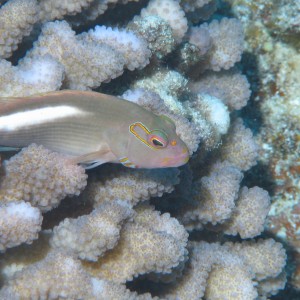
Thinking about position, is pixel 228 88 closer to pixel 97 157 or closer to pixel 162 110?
pixel 162 110

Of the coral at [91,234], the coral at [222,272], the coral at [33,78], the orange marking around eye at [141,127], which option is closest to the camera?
the coral at [91,234]

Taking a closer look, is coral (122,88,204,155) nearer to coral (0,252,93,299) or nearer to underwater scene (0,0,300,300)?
underwater scene (0,0,300,300)

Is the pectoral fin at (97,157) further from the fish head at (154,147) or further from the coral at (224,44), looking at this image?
the coral at (224,44)

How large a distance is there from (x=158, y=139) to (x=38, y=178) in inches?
35.4

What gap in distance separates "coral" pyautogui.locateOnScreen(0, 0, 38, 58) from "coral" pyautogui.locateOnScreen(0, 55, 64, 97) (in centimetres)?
34

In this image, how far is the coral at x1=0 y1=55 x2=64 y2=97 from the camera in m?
3.31

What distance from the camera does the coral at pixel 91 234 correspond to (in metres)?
2.90

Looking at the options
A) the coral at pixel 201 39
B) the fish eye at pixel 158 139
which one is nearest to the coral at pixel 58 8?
the coral at pixel 201 39

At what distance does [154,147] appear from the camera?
118 inches

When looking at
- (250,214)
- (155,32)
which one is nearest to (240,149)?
(250,214)

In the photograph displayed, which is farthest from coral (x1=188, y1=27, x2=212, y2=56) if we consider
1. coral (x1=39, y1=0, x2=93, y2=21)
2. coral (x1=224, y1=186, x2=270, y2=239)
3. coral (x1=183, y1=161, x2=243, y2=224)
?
coral (x1=224, y1=186, x2=270, y2=239)

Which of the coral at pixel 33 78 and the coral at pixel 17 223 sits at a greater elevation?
the coral at pixel 33 78

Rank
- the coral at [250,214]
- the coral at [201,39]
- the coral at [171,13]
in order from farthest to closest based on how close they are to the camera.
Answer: the coral at [201,39], the coral at [171,13], the coral at [250,214]

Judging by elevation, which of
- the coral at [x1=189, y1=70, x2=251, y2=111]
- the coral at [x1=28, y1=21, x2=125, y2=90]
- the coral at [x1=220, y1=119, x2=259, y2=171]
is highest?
the coral at [x1=28, y1=21, x2=125, y2=90]
